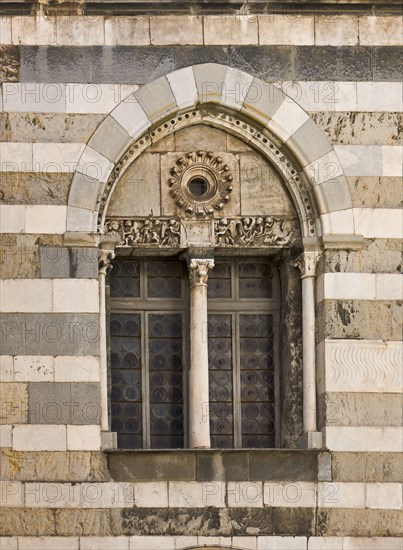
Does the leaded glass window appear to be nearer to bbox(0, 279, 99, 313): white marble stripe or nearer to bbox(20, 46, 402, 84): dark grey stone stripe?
bbox(0, 279, 99, 313): white marble stripe

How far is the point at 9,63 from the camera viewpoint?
60.3 ft

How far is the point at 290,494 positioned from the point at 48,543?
1.95 m

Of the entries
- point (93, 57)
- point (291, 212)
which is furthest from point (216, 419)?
point (93, 57)

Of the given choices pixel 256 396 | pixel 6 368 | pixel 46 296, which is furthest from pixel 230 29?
pixel 6 368

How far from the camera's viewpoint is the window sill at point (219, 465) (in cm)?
1800

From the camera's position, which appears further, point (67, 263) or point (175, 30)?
point (175, 30)

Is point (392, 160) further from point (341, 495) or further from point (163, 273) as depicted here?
point (341, 495)

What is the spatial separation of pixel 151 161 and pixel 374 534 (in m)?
3.52

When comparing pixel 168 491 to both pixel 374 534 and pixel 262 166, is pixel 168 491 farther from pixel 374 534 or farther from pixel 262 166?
pixel 262 166

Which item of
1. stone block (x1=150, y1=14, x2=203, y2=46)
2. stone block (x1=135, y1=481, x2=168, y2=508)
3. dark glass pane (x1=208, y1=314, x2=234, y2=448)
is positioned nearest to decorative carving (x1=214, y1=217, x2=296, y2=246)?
dark glass pane (x1=208, y1=314, x2=234, y2=448)

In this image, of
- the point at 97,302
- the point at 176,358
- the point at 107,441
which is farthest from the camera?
the point at 176,358

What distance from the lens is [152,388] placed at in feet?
61.4

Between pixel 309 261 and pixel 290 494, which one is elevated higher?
pixel 309 261

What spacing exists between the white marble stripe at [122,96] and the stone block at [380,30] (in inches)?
14.0
